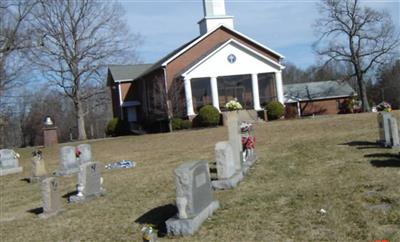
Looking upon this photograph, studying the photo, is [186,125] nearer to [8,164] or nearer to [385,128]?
[8,164]

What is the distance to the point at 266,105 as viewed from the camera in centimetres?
3894

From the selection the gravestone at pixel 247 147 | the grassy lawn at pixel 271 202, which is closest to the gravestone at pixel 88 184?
the grassy lawn at pixel 271 202

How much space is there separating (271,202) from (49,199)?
4.96m

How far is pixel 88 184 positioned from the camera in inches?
518

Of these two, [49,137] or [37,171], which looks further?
[49,137]

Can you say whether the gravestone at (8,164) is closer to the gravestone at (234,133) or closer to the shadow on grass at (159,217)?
the gravestone at (234,133)

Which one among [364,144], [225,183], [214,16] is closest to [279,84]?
[214,16]

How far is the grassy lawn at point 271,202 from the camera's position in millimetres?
7875

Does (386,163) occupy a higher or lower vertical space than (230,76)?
lower

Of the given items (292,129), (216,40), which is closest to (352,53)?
(216,40)

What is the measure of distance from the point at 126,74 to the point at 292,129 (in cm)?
2703

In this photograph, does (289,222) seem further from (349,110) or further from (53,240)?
(349,110)

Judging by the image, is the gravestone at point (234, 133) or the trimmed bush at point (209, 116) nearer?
the gravestone at point (234, 133)

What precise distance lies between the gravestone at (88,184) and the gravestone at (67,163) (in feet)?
17.9
